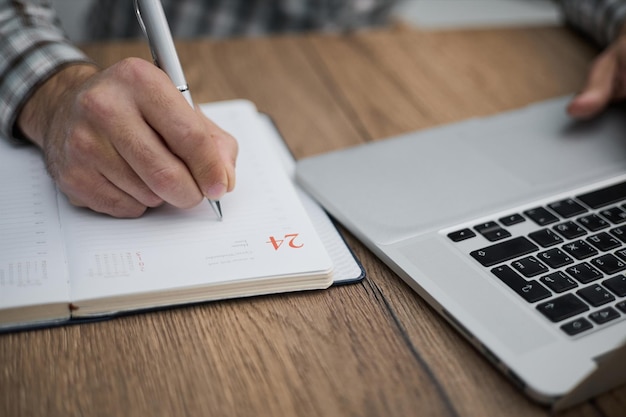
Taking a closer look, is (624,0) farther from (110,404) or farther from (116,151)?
(110,404)

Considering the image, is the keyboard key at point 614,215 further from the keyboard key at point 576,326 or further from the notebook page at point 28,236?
the notebook page at point 28,236

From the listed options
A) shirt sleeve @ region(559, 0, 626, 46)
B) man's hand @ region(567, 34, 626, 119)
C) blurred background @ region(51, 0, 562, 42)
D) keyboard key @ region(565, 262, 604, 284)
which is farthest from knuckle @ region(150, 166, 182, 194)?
blurred background @ region(51, 0, 562, 42)

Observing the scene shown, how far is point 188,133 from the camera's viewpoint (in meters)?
0.51

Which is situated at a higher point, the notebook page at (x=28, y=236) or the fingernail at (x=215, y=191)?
the fingernail at (x=215, y=191)

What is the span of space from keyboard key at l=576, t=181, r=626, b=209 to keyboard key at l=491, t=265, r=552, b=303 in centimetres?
14

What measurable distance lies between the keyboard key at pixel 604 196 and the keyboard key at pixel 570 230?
48 millimetres

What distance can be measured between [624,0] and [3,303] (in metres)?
0.89

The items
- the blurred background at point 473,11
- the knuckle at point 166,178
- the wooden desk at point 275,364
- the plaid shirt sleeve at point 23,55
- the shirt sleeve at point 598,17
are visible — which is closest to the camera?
the wooden desk at point 275,364

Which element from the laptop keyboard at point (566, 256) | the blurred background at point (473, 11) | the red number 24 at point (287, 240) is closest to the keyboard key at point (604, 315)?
the laptop keyboard at point (566, 256)

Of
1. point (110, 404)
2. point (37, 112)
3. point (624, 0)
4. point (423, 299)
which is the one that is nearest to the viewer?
point (110, 404)

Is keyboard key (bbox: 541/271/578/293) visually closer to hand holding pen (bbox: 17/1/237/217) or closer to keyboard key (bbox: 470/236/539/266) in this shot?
keyboard key (bbox: 470/236/539/266)

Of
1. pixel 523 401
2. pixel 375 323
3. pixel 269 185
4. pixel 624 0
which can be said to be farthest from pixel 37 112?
pixel 624 0

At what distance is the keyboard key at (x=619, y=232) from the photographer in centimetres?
54

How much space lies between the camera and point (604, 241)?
21.0 inches
